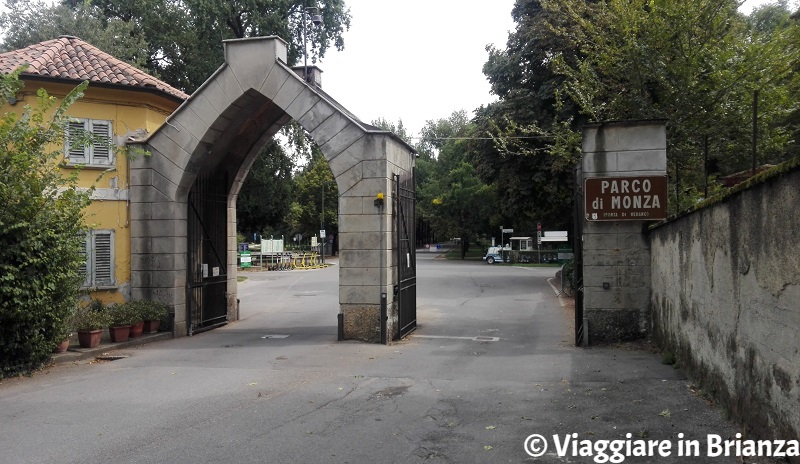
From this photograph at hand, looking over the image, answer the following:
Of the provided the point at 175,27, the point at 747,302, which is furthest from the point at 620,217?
the point at 175,27

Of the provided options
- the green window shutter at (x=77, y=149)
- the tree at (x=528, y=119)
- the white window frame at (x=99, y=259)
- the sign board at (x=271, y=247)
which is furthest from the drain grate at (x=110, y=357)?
the sign board at (x=271, y=247)

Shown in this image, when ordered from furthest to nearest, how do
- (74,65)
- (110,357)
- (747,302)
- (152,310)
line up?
(74,65), (152,310), (110,357), (747,302)

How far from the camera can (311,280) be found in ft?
106

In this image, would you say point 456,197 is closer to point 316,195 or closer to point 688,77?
point 316,195

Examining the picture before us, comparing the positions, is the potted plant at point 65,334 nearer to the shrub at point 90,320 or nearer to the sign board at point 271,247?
the shrub at point 90,320

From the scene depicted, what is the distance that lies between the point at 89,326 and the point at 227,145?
17.4 ft

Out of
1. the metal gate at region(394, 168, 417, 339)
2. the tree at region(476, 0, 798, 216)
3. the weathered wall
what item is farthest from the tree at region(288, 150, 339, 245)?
the weathered wall

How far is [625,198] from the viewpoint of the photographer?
1177 centimetres

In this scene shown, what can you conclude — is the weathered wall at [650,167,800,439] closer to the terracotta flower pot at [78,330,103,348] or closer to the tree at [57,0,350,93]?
the terracotta flower pot at [78,330,103,348]

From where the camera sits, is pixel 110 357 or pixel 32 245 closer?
pixel 32 245

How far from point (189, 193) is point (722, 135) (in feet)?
42.2

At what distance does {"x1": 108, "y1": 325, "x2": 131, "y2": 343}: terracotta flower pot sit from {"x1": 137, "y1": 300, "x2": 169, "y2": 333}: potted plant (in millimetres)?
588

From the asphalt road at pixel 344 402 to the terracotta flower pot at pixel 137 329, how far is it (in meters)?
0.53

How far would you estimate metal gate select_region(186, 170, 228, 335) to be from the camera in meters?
14.6
